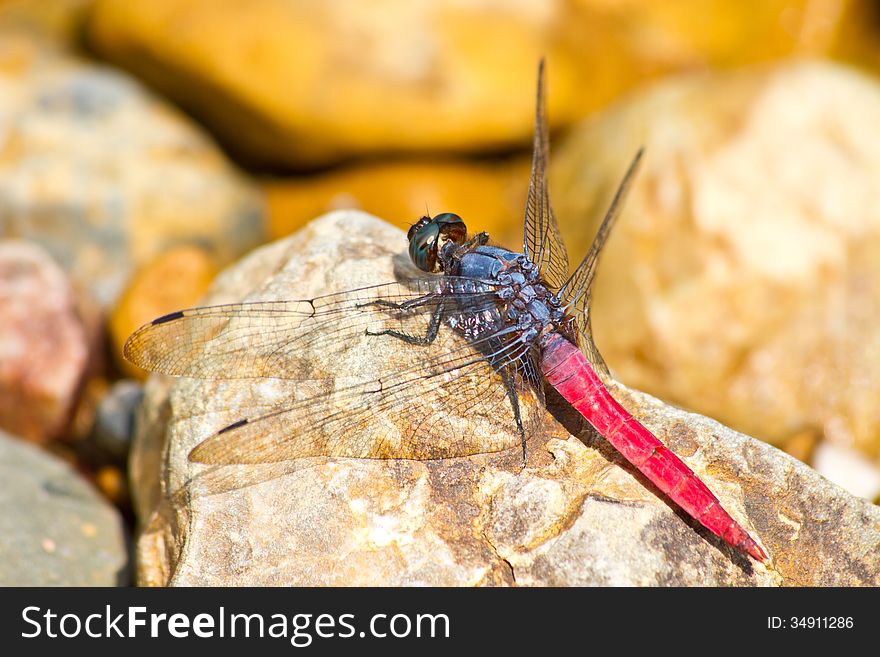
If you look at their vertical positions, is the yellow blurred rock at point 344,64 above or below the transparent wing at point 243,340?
above

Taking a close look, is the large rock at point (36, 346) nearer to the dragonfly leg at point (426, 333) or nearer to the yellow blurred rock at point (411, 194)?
the yellow blurred rock at point (411, 194)

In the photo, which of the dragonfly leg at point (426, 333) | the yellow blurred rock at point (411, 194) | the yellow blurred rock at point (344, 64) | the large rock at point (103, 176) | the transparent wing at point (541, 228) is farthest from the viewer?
the yellow blurred rock at point (411, 194)

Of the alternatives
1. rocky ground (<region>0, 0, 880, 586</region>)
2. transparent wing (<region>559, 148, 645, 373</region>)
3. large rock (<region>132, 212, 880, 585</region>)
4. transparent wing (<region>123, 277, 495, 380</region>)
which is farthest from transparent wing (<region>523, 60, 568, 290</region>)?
transparent wing (<region>123, 277, 495, 380</region>)

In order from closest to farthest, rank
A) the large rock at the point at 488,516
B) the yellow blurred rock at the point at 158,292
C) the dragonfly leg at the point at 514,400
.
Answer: the large rock at the point at 488,516, the dragonfly leg at the point at 514,400, the yellow blurred rock at the point at 158,292

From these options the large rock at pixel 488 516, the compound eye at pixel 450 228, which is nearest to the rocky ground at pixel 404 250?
the large rock at pixel 488 516

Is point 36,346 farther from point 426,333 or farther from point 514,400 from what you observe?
point 514,400

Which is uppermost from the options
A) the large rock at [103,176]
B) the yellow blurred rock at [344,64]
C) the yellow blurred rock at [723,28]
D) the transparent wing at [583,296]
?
the yellow blurred rock at [723,28]
